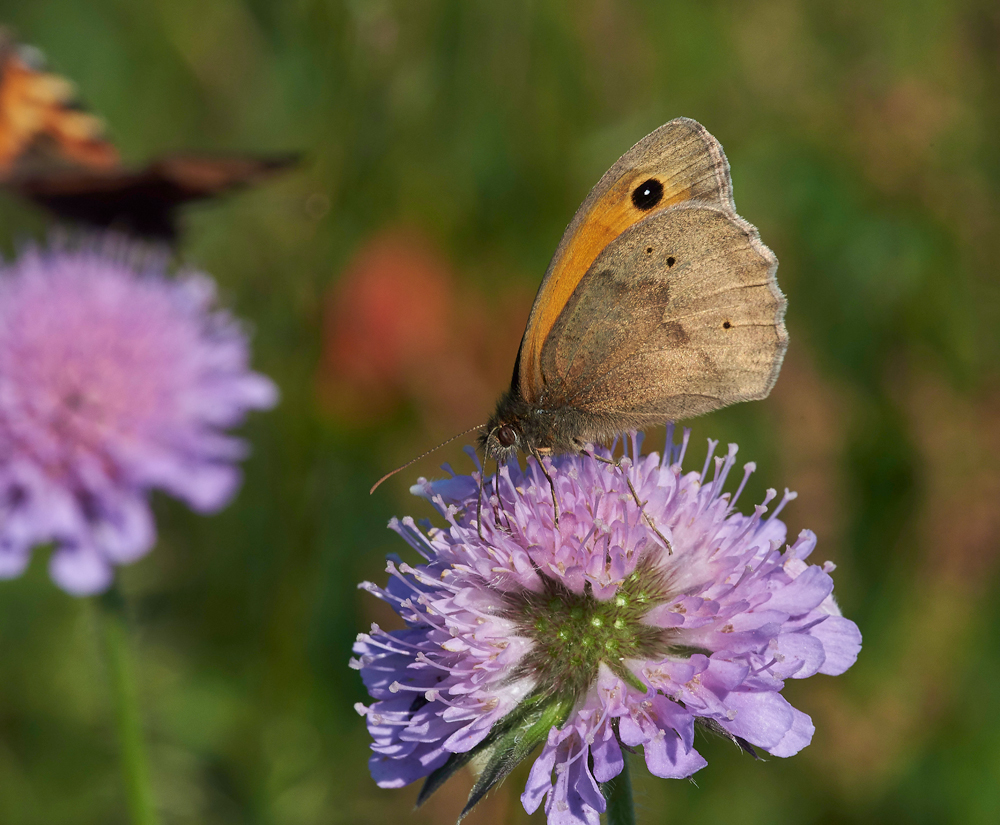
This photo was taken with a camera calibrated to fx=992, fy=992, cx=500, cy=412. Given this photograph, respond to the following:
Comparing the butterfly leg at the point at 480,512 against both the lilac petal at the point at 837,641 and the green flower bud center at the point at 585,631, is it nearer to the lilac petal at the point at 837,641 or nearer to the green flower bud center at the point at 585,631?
the green flower bud center at the point at 585,631

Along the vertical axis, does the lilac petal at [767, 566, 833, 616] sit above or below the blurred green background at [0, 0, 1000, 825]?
below

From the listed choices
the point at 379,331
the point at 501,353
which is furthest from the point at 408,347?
the point at 501,353

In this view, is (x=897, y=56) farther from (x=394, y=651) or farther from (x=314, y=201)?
(x=394, y=651)

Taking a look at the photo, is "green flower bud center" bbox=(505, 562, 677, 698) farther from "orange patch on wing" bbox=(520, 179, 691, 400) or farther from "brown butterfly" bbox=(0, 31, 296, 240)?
"brown butterfly" bbox=(0, 31, 296, 240)

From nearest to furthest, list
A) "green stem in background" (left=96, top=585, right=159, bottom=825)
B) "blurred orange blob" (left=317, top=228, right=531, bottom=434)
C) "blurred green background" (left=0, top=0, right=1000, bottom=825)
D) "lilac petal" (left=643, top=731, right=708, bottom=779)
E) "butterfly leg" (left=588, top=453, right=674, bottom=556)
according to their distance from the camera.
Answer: "lilac petal" (left=643, top=731, right=708, bottom=779)
"butterfly leg" (left=588, top=453, right=674, bottom=556)
"green stem in background" (left=96, top=585, right=159, bottom=825)
"blurred green background" (left=0, top=0, right=1000, bottom=825)
"blurred orange blob" (left=317, top=228, right=531, bottom=434)

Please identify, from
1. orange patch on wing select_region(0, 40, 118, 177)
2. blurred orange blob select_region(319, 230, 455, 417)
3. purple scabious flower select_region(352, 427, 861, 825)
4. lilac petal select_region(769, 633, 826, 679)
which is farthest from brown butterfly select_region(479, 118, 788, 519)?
orange patch on wing select_region(0, 40, 118, 177)

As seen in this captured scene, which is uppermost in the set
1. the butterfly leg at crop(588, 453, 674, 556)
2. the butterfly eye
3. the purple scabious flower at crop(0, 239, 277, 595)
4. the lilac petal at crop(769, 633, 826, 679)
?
the purple scabious flower at crop(0, 239, 277, 595)

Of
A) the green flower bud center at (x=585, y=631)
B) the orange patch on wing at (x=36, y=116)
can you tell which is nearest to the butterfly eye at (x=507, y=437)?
the green flower bud center at (x=585, y=631)
